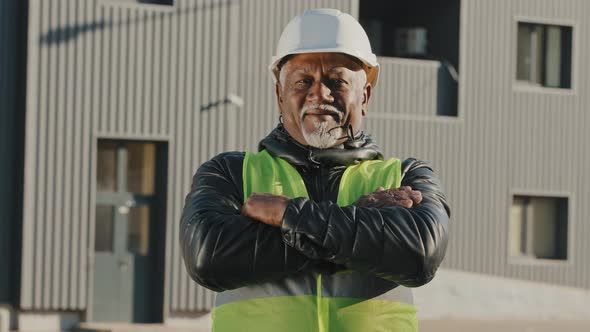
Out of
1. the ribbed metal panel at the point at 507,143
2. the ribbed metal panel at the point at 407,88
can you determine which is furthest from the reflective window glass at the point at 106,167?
the ribbed metal panel at the point at 507,143

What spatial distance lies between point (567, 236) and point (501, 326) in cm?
309

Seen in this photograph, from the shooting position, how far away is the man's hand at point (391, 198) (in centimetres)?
387

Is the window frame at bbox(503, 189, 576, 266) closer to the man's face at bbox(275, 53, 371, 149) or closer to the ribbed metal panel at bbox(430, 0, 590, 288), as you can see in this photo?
the ribbed metal panel at bbox(430, 0, 590, 288)

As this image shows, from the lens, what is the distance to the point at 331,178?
3973mm

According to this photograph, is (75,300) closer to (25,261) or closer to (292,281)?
(25,261)

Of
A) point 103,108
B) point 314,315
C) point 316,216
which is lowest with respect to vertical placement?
point 314,315

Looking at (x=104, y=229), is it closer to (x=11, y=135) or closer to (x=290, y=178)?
(x=11, y=135)

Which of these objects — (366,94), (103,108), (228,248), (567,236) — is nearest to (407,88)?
(567,236)

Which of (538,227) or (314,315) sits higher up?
(314,315)

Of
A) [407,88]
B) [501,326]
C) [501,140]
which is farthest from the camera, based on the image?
[501,140]

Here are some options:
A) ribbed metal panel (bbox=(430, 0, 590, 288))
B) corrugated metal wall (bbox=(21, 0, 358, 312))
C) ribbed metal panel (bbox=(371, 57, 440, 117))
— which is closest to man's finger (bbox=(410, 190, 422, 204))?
corrugated metal wall (bbox=(21, 0, 358, 312))

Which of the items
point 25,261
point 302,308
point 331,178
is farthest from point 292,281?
point 25,261

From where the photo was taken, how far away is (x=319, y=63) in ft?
12.8

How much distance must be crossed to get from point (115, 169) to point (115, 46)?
1.73 m
